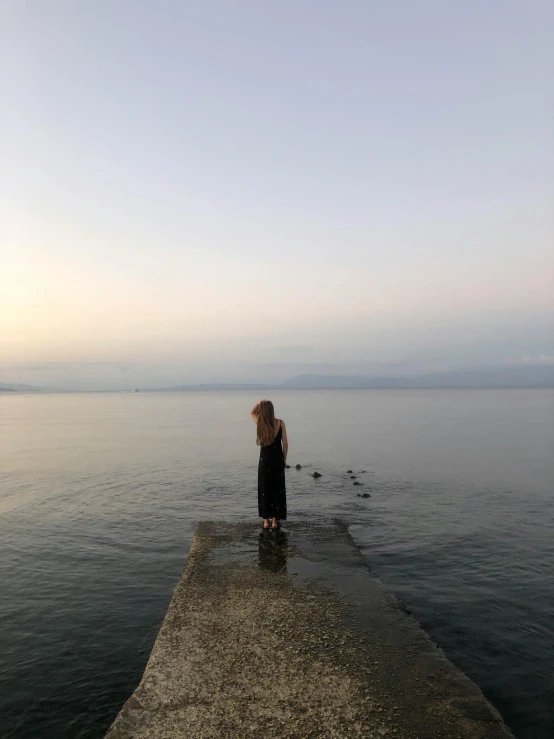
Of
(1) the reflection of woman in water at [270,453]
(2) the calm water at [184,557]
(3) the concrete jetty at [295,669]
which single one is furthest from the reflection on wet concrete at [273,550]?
(2) the calm water at [184,557]

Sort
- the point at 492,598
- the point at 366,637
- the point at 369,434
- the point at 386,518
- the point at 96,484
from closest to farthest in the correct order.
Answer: the point at 366,637 → the point at 492,598 → the point at 386,518 → the point at 96,484 → the point at 369,434

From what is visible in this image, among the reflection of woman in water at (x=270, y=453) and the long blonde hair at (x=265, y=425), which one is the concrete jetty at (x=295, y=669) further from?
the long blonde hair at (x=265, y=425)

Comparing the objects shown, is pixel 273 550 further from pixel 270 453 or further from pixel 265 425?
pixel 265 425

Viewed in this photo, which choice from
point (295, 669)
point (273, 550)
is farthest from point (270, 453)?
point (295, 669)

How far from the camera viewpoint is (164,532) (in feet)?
56.2

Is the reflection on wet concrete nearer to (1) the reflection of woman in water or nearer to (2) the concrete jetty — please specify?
(2) the concrete jetty

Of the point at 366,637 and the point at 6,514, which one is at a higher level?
the point at 366,637

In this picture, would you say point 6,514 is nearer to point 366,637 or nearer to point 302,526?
point 302,526

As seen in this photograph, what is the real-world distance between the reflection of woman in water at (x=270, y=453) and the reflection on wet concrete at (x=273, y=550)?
0.67 metres

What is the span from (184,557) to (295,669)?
9.01 meters

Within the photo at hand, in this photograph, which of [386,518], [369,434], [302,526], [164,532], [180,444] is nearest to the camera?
[302,526]

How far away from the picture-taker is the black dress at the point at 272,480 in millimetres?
11625

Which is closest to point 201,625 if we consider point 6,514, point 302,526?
point 302,526

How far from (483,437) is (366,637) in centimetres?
5127
